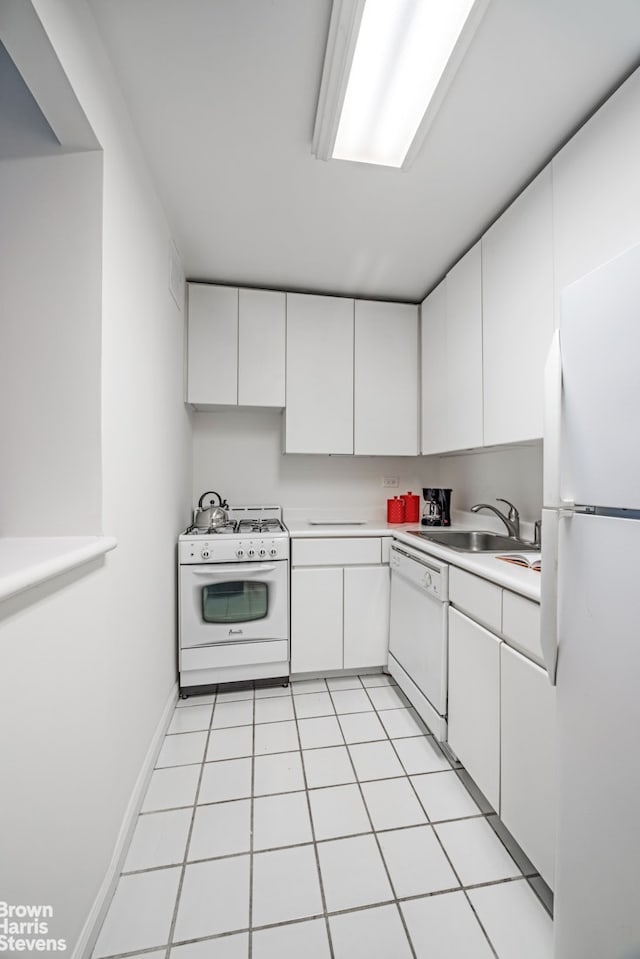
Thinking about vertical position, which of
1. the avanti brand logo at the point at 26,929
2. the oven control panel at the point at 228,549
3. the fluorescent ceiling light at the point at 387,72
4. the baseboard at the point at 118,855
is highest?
the fluorescent ceiling light at the point at 387,72

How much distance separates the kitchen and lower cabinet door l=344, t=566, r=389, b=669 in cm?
103

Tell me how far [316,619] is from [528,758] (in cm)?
127

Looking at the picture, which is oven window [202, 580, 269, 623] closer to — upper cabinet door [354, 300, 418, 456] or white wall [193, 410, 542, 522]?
white wall [193, 410, 542, 522]

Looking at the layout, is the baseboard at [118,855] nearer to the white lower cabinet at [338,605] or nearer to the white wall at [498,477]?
the white lower cabinet at [338,605]

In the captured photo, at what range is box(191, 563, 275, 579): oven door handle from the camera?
203 centimetres

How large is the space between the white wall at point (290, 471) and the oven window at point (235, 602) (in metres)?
0.77

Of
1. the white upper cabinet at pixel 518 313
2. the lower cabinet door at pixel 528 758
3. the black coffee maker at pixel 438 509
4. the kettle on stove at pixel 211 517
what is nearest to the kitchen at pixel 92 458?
the white upper cabinet at pixel 518 313

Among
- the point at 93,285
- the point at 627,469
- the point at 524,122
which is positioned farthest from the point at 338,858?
the point at 524,122

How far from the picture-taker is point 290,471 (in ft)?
9.21

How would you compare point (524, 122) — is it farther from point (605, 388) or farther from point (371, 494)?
point (371, 494)

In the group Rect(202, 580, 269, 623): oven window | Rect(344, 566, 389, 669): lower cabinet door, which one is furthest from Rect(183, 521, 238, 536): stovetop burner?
Rect(344, 566, 389, 669): lower cabinet door

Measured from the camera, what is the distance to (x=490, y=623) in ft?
4.25

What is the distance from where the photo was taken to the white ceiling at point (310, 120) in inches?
39.6

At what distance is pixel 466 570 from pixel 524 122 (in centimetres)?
160
